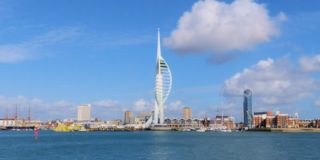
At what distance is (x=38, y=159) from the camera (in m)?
55.9

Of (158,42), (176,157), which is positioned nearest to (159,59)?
(158,42)

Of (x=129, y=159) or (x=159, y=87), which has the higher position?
(x=159, y=87)

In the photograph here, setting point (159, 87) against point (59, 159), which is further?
point (159, 87)

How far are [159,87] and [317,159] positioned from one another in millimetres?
133648

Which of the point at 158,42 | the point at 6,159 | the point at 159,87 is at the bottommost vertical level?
the point at 6,159

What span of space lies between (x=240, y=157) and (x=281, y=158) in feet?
14.3

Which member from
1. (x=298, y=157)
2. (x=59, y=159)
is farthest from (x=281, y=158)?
(x=59, y=159)

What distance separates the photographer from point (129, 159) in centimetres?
5544

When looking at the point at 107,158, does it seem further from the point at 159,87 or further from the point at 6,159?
the point at 159,87

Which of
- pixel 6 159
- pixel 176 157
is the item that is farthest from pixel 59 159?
pixel 176 157

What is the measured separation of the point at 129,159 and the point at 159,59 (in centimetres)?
13676

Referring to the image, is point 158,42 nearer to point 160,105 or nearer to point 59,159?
point 160,105

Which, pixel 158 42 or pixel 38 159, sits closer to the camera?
pixel 38 159

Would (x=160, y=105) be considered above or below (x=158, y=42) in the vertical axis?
below
